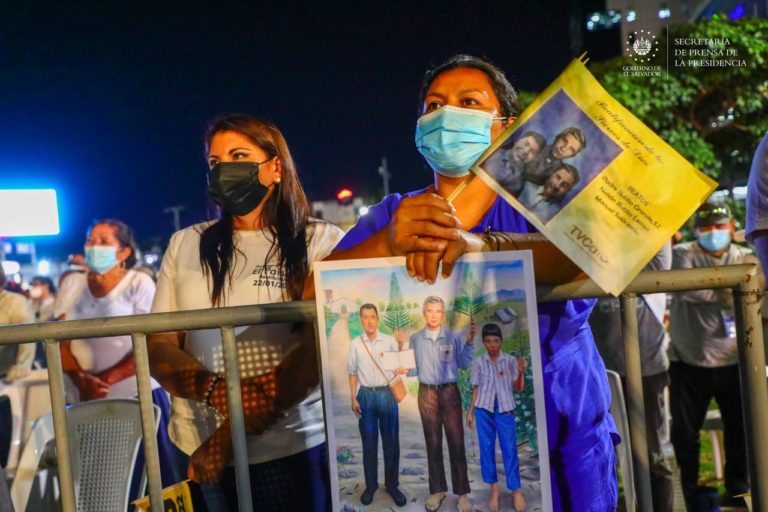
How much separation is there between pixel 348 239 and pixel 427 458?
0.52m

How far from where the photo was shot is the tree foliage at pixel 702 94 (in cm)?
1051

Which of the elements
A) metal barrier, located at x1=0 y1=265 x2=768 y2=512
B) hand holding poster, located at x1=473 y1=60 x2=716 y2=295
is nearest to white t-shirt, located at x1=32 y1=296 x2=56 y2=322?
metal barrier, located at x1=0 y1=265 x2=768 y2=512

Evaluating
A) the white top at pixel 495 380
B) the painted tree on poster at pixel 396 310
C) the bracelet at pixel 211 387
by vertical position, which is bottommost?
the bracelet at pixel 211 387

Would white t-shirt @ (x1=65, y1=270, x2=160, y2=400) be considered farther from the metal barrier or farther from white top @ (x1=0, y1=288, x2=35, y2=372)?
the metal barrier

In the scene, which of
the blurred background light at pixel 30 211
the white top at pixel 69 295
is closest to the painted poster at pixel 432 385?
the white top at pixel 69 295

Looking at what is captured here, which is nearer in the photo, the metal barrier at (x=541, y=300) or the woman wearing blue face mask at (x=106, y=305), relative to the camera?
the metal barrier at (x=541, y=300)

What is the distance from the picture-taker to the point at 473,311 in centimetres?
142

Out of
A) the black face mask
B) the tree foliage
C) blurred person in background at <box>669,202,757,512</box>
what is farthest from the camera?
the tree foliage

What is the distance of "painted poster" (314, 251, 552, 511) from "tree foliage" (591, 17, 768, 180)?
33.2ft

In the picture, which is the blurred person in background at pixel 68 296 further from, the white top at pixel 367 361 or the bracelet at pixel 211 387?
the white top at pixel 367 361

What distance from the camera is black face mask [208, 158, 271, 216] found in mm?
2416

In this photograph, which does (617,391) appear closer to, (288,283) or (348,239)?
(288,283)

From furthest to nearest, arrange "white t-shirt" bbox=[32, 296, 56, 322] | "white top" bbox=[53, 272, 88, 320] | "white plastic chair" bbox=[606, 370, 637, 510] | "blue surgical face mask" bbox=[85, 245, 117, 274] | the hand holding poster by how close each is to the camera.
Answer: "white t-shirt" bbox=[32, 296, 56, 322] → "white top" bbox=[53, 272, 88, 320] → "blue surgical face mask" bbox=[85, 245, 117, 274] → "white plastic chair" bbox=[606, 370, 637, 510] → the hand holding poster

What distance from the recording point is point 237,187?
2414 millimetres
